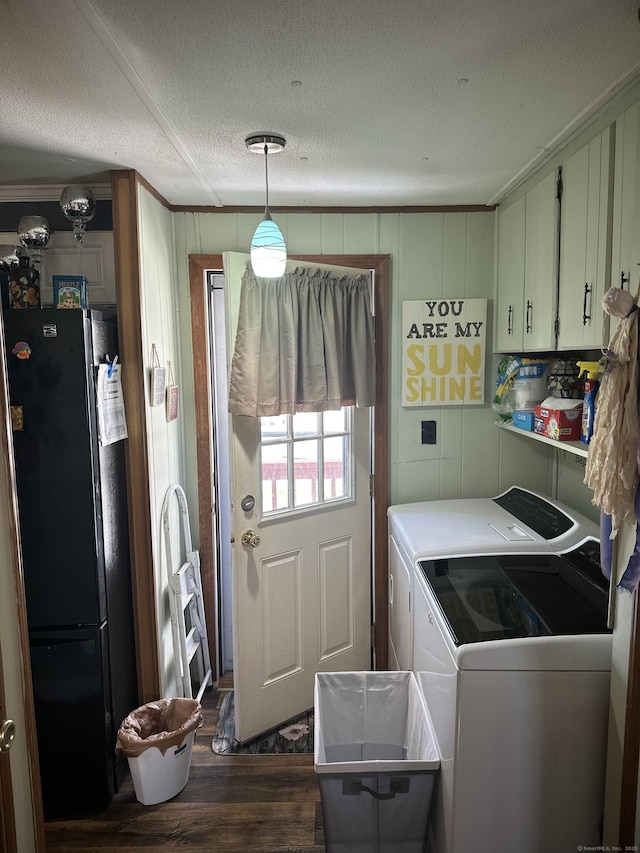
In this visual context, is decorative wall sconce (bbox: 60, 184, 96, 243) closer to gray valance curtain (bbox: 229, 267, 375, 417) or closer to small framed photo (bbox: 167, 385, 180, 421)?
gray valance curtain (bbox: 229, 267, 375, 417)

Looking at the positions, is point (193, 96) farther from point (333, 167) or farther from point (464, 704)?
point (464, 704)

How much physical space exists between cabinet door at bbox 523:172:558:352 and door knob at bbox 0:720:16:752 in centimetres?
199

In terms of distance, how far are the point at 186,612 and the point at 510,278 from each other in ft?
7.37

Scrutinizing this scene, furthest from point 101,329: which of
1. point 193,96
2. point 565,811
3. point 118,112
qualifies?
point 565,811

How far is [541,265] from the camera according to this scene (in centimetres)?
224

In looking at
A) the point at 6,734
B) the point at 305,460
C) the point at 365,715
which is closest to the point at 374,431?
the point at 305,460

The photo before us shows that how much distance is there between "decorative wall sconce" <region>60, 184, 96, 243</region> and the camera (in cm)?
227

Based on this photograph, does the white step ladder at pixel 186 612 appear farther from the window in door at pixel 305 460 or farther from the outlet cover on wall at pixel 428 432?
the outlet cover on wall at pixel 428 432

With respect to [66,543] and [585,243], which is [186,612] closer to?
[66,543]

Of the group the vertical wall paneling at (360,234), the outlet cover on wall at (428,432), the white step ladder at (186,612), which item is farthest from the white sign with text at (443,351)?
the white step ladder at (186,612)

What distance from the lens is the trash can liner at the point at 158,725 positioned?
2170mm

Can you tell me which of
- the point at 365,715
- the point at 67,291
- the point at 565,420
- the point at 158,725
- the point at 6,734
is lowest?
the point at 158,725

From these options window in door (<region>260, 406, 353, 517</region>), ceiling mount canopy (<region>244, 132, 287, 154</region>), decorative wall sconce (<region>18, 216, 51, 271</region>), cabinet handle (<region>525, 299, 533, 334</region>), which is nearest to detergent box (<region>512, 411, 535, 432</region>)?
cabinet handle (<region>525, 299, 533, 334</region>)

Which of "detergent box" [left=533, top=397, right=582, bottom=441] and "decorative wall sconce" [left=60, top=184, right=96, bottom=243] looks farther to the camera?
"decorative wall sconce" [left=60, top=184, right=96, bottom=243]
